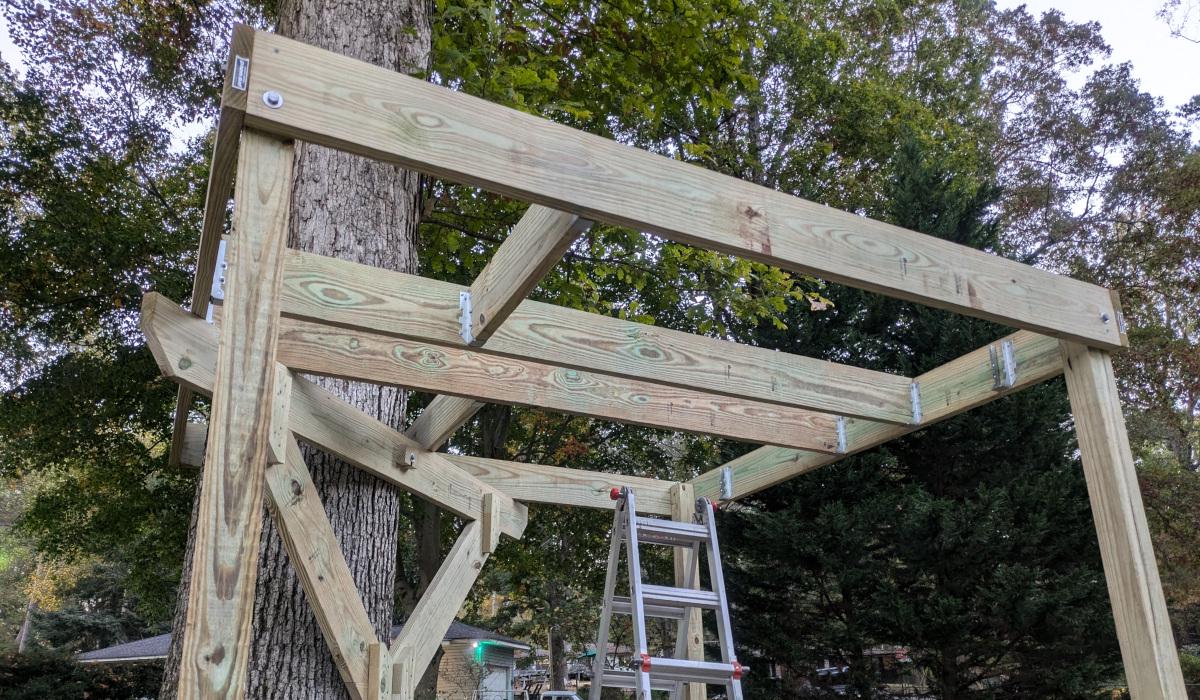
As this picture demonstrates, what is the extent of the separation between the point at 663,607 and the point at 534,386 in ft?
5.13

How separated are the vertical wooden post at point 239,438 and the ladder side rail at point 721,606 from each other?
2743 millimetres

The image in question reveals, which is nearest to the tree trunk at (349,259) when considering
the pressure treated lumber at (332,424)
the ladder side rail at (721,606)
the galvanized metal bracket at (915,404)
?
the pressure treated lumber at (332,424)

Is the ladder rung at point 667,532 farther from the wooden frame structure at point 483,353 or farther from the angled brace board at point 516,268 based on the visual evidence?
the angled brace board at point 516,268

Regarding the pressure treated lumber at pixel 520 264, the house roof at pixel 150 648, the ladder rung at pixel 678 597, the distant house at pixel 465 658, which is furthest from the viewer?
the distant house at pixel 465 658

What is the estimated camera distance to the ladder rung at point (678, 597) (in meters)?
3.99

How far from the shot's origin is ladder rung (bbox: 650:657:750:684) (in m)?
3.76

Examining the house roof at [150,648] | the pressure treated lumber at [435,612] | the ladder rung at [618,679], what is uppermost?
the house roof at [150,648]

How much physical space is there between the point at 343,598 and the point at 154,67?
8.12 m

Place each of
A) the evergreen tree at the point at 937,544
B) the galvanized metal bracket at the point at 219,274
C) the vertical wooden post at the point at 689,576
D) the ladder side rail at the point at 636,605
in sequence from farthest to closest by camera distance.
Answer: the evergreen tree at the point at 937,544, the vertical wooden post at the point at 689,576, the ladder side rail at the point at 636,605, the galvanized metal bracket at the point at 219,274

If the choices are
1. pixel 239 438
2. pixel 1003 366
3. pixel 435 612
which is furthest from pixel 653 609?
pixel 239 438

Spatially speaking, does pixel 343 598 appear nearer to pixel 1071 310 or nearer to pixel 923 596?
pixel 1071 310

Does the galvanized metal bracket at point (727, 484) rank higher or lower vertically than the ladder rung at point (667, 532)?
higher

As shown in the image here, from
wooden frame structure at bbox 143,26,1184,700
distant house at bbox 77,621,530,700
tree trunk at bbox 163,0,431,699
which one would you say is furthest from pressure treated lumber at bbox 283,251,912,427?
distant house at bbox 77,621,530,700

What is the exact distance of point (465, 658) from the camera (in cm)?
1847
